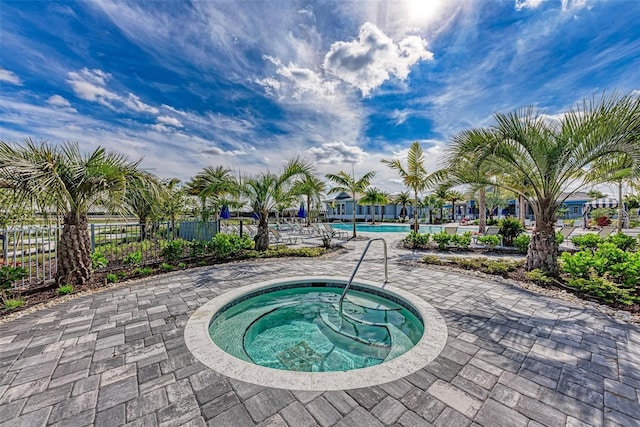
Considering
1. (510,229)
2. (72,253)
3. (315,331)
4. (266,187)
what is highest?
(266,187)

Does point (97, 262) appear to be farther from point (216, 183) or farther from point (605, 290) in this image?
point (605, 290)

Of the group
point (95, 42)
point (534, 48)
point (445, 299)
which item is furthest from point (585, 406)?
point (95, 42)

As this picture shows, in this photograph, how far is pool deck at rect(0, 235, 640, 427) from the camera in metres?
1.89

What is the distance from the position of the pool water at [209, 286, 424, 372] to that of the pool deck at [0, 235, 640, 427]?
0.71 meters

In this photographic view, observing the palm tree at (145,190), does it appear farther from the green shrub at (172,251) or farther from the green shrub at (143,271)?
the green shrub at (172,251)

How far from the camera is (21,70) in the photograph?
255 inches

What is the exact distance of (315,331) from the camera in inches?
156

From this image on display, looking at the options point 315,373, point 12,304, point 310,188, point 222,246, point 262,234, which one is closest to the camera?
point 315,373

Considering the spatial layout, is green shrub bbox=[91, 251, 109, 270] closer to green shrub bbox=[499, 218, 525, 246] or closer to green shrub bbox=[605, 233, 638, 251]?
green shrub bbox=[499, 218, 525, 246]

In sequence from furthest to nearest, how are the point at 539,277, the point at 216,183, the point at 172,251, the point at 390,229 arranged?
the point at 390,229
the point at 216,183
the point at 172,251
the point at 539,277

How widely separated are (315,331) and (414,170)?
11.1 meters

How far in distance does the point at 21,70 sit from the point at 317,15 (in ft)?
27.4

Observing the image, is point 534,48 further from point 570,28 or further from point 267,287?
point 267,287

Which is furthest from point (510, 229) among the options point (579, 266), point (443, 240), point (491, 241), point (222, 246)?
point (222, 246)
